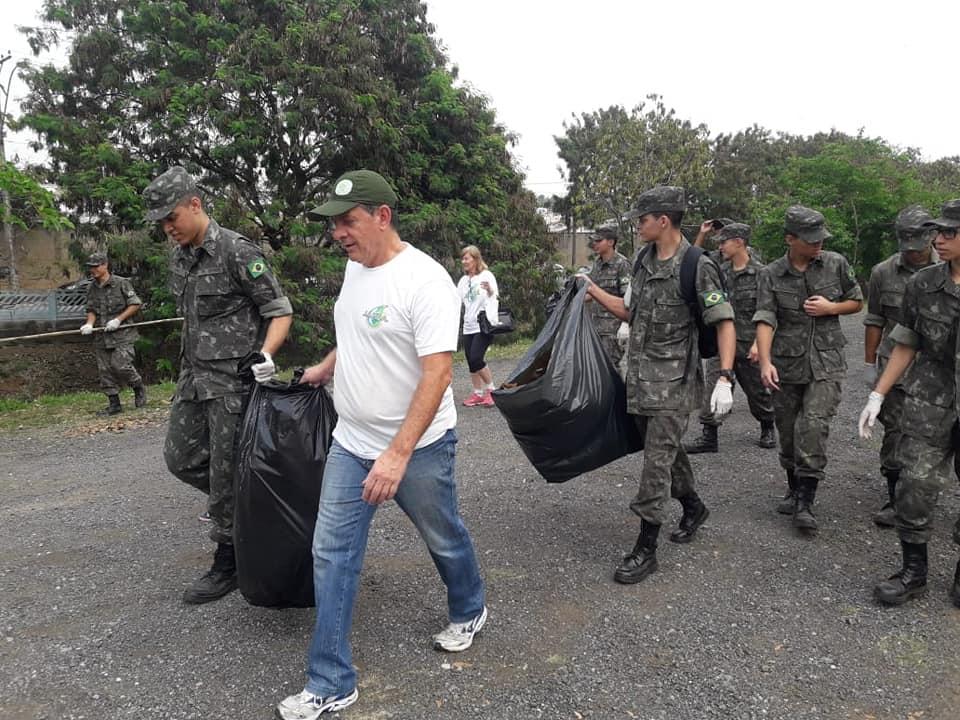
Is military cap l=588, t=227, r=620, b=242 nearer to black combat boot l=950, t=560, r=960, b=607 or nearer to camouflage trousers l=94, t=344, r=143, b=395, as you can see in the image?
black combat boot l=950, t=560, r=960, b=607

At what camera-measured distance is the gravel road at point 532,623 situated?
2418 mm

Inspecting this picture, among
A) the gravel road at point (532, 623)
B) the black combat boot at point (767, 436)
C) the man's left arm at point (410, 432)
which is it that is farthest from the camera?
the black combat boot at point (767, 436)

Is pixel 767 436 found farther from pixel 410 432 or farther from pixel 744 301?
pixel 410 432

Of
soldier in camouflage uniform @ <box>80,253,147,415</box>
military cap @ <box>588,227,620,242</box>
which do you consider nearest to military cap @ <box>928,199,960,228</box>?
military cap @ <box>588,227,620,242</box>

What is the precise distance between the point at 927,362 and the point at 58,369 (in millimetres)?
13650

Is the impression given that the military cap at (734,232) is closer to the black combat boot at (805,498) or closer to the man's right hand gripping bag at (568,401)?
the black combat boot at (805,498)

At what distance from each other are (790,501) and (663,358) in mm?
1511

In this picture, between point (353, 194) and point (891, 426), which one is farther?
point (891, 426)

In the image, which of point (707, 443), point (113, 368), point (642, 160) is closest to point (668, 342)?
point (707, 443)

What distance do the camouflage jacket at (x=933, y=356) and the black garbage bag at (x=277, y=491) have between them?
2.54 meters

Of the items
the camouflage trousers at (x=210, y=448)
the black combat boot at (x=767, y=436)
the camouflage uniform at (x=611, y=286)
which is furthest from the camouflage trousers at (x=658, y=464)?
the camouflage uniform at (x=611, y=286)

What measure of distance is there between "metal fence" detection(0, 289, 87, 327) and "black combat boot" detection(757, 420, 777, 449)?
466 inches

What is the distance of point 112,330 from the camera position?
25.1 ft

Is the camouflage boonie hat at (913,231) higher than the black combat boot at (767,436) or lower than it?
higher
